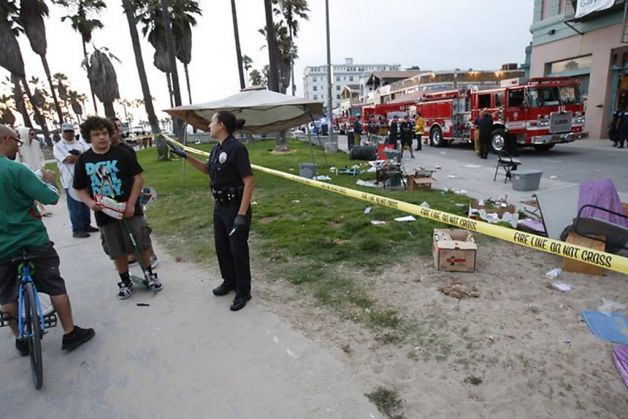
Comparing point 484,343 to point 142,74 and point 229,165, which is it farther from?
point 142,74

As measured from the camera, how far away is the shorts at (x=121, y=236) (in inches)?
151

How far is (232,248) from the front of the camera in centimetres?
363

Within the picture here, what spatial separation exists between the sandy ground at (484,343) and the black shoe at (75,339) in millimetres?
1569

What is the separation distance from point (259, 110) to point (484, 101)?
33.5ft

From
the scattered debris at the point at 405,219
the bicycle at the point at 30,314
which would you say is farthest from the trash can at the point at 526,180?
the bicycle at the point at 30,314

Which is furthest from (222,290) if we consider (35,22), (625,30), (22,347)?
(35,22)

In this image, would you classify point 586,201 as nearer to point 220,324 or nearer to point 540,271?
point 540,271

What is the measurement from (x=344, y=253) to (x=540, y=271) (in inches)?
87.4

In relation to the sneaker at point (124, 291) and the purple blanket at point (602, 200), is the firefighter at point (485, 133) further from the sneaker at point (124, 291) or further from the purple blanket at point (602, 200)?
the sneaker at point (124, 291)

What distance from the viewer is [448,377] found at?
2633mm

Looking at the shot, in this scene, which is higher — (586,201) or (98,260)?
(586,201)

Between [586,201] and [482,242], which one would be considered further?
[482,242]

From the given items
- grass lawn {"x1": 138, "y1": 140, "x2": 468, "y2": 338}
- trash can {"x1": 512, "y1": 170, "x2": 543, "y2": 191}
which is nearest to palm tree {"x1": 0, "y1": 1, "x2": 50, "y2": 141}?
grass lawn {"x1": 138, "y1": 140, "x2": 468, "y2": 338}

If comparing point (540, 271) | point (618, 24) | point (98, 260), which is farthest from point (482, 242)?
point (618, 24)
